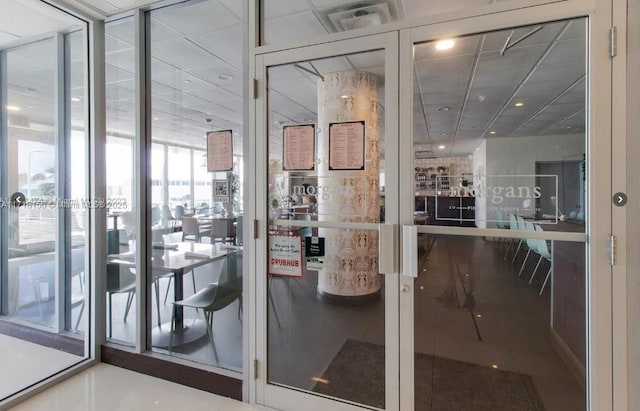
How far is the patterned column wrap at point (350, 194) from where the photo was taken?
2.10 metres

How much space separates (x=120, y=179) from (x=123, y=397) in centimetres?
174

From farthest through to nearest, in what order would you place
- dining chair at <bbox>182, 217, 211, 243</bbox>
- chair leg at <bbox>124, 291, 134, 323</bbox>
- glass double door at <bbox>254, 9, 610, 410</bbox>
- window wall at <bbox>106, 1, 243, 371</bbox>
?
chair leg at <bbox>124, 291, 134, 323</bbox>, dining chair at <bbox>182, 217, 211, 243</bbox>, window wall at <bbox>106, 1, 243, 371</bbox>, glass double door at <bbox>254, 9, 610, 410</bbox>

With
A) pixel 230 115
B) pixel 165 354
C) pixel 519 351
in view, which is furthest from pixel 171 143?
pixel 519 351

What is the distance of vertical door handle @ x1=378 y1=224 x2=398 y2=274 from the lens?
1.90m

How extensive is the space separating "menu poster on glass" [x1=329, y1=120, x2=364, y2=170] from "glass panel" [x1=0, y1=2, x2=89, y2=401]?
2316mm

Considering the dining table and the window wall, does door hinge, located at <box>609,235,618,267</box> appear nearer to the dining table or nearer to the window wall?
the window wall

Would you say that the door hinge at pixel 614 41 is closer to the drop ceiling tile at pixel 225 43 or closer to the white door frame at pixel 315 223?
the white door frame at pixel 315 223

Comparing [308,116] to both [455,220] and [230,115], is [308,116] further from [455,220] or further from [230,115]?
[455,220]

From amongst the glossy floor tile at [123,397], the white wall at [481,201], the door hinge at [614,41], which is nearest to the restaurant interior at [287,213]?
the white wall at [481,201]

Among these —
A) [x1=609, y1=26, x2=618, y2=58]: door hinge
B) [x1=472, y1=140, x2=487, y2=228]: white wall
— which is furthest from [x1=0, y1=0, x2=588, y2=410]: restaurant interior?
[x1=609, y1=26, x2=618, y2=58]: door hinge

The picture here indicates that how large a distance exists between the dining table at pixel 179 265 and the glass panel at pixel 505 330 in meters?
1.76

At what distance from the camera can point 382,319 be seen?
82.2 inches

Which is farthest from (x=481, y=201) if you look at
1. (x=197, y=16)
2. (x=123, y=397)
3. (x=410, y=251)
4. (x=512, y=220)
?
(x=123, y=397)

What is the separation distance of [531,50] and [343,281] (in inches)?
94.5
